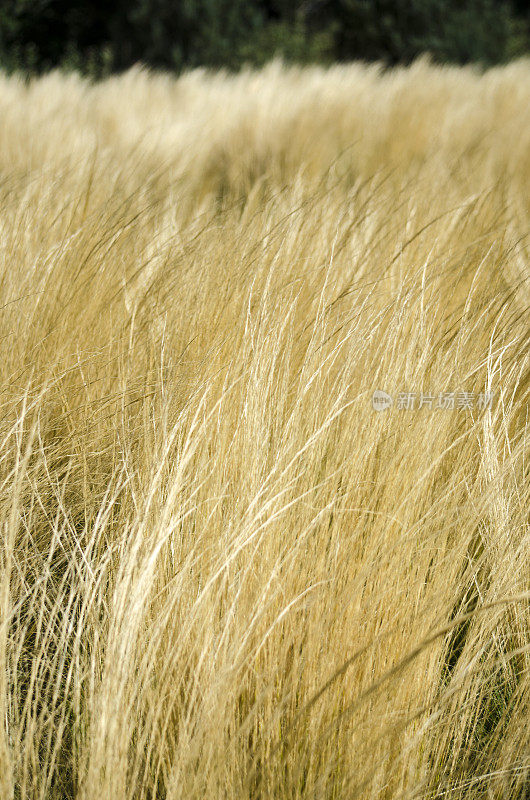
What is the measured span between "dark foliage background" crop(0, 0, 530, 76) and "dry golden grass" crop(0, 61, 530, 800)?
290 inches

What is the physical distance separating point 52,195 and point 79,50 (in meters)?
10.2

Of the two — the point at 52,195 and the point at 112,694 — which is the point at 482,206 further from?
the point at 112,694

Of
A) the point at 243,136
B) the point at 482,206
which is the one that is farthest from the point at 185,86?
the point at 482,206

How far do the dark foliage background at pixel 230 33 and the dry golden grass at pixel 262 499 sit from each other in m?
7.37

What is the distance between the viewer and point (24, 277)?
1.53 m

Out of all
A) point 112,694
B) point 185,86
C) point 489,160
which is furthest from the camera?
point 185,86

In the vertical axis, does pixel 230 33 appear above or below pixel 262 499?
above

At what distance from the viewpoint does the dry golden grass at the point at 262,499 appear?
2.70 feet

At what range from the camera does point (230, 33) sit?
28.7ft

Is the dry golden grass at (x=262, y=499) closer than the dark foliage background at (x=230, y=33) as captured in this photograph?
Yes

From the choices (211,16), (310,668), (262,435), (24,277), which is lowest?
(310,668)

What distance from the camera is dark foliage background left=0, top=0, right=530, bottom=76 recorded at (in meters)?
8.64

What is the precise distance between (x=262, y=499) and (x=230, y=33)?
8844mm

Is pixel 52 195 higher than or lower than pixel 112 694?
higher
